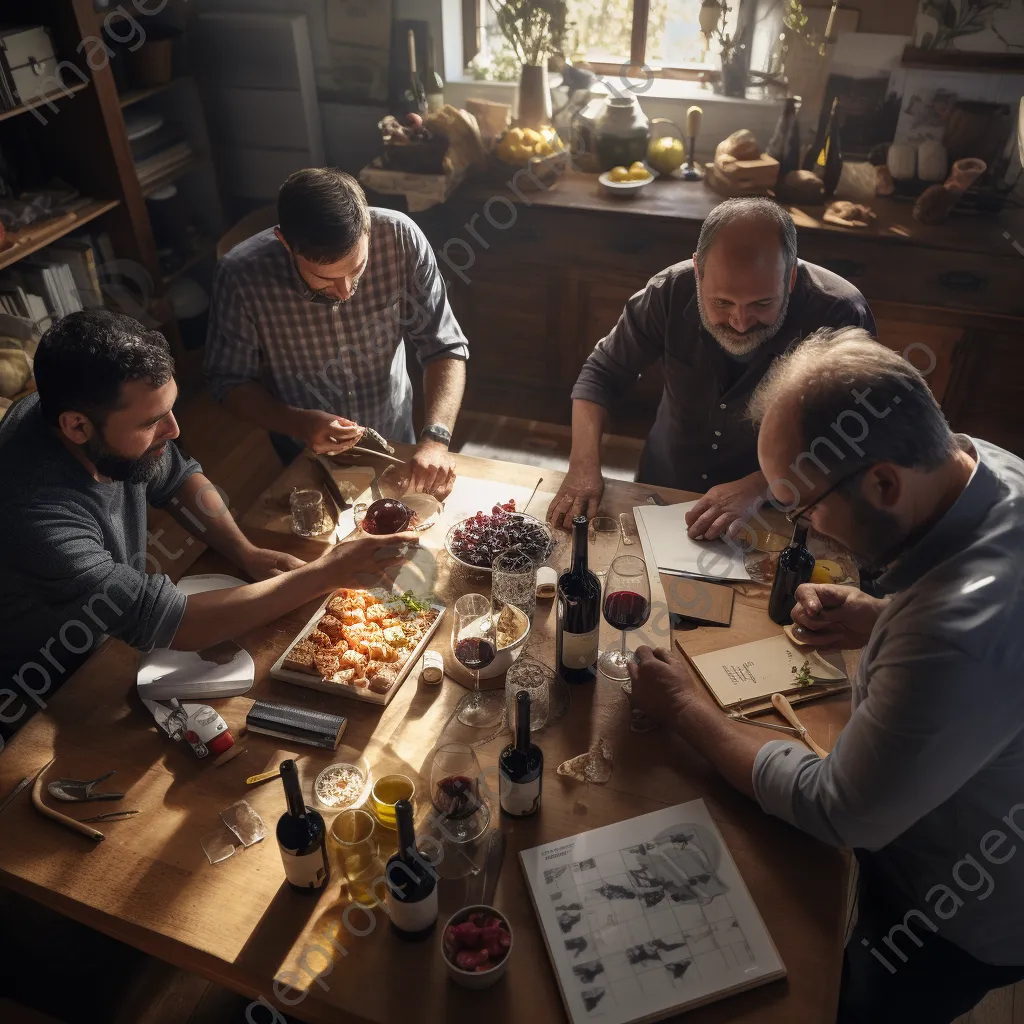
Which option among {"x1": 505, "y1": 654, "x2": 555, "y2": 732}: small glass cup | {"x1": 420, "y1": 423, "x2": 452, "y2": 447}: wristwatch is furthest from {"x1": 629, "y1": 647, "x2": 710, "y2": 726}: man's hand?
{"x1": 420, "y1": 423, "x2": 452, "y2": 447}: wristwatch

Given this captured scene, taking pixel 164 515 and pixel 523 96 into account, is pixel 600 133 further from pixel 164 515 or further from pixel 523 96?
pixel 164 515

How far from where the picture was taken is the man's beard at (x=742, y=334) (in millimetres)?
2199

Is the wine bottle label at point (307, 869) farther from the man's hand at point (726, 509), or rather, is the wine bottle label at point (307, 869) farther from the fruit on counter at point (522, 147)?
the fruit on counter at point (522, 147)

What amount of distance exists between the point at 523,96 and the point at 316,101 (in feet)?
3.54

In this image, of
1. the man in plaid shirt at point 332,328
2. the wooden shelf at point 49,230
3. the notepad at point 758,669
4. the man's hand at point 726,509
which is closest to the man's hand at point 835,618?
the notepad at point 758,669

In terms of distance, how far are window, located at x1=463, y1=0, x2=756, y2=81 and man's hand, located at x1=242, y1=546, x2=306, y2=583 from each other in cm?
316

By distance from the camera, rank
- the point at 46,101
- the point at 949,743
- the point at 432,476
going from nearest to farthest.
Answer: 1. the point at 949,743
2. the point at 432,476
3. the point at 46,101

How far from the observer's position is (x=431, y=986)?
50.2 inches

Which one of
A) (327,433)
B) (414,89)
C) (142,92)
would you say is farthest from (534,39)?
(327,433)

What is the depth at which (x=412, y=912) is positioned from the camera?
128cm

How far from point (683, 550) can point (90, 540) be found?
4.19 feet

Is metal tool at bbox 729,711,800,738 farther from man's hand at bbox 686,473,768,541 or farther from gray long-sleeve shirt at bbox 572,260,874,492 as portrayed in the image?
gray long-sleeve shirt at bbox 572,260,874,492

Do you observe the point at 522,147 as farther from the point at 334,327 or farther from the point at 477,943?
the point at 477,943

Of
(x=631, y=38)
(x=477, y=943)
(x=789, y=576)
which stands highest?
(x=631, y=38)
